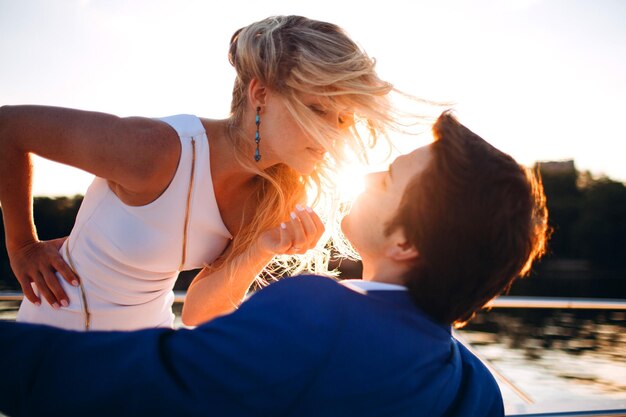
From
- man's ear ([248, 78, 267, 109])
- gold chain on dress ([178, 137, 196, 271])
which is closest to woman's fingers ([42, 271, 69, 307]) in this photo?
gold chain on dress ([178, 137, 196, 271])

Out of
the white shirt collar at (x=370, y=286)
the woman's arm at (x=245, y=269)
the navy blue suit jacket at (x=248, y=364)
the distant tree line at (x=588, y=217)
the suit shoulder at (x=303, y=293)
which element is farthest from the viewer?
the distant tree line at (x=588, y=217)

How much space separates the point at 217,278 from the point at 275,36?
86 centimetres

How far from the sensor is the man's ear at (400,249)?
1189mm

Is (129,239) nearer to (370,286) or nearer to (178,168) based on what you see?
(178,168)

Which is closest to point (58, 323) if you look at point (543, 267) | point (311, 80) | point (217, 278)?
point (217, 278)

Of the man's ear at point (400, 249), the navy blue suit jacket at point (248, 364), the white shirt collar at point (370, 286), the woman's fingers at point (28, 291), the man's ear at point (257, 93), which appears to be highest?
the man's ear at point (257, 93)

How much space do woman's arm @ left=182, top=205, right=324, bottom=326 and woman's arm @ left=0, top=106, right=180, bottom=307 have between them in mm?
391

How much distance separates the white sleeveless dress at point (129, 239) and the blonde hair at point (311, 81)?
0.63 feet

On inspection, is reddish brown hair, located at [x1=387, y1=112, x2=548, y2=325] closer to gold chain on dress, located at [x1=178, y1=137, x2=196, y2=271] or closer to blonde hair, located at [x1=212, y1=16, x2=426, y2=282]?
blonde hair, located at [x1=212, y1=16, x2=426, y2=282]

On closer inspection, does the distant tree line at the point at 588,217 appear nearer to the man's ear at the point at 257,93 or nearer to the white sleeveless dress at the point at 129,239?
the man's ear at the point at 257,93

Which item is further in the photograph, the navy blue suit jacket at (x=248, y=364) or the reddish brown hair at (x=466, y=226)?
the reddish brown hair at (x=466, y=226)

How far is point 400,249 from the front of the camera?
47.5 inches

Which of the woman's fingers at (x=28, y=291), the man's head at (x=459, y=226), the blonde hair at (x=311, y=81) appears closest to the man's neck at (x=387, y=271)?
the man's head at (x=459, y=226)

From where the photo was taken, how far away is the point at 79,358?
0.85 metres
